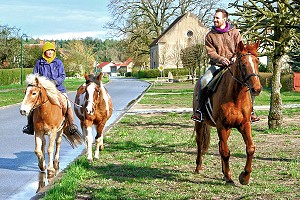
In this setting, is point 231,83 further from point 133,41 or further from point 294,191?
point 133,41

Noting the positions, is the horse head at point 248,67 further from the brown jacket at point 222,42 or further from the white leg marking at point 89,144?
the white leg marking at point 89,144

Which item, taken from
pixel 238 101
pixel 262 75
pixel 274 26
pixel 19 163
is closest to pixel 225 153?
pixel 238 101

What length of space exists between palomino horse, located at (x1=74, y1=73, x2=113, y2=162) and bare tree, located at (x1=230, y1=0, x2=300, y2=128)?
4.37 meters

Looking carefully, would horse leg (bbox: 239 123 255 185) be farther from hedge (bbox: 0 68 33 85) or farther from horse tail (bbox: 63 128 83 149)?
hedge (bbox: 0 68 33 85)

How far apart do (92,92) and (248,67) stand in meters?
4.26

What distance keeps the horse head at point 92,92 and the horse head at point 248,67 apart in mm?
3896

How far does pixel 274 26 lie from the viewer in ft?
44.4

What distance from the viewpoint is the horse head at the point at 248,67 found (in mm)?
7352

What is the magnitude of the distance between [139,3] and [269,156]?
7048 centimetres

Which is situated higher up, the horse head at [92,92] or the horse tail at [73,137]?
the horse head at [92,92]

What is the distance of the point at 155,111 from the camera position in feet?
82.7

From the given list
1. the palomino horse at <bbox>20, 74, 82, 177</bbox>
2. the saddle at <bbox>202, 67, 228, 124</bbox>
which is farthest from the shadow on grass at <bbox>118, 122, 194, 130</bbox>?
the saddle at <bbox>202, 67, 228, 124</bbox>

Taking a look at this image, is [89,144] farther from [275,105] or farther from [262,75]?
[262,75]

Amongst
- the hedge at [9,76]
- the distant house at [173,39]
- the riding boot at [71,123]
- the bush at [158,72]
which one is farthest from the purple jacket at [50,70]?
the distant house at [173,39]
